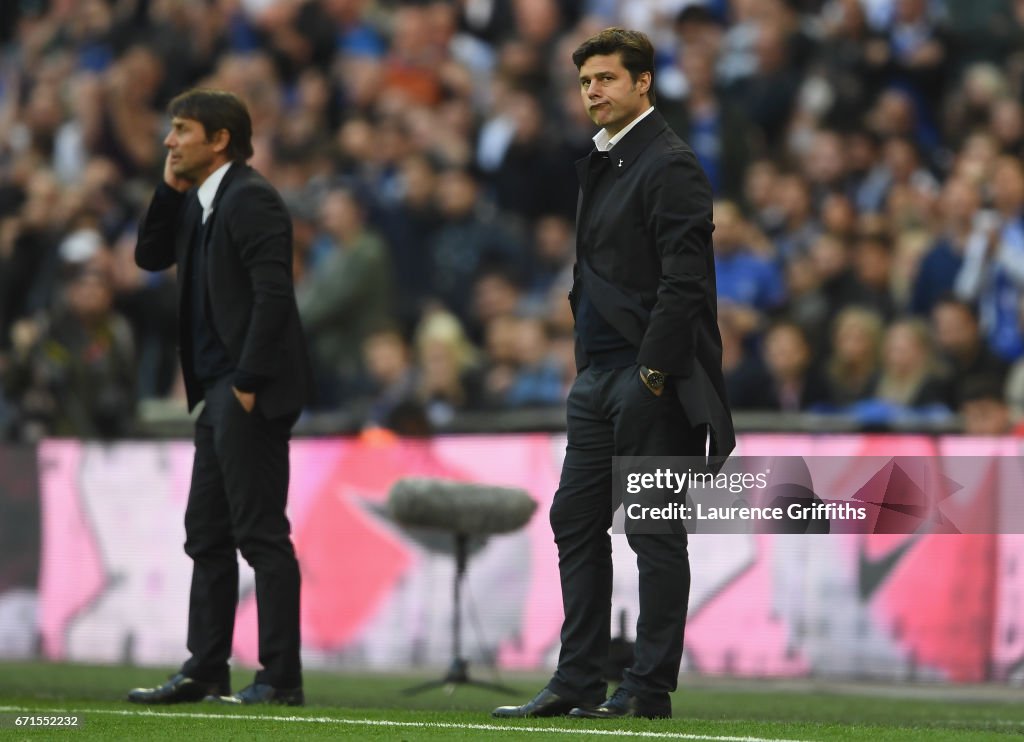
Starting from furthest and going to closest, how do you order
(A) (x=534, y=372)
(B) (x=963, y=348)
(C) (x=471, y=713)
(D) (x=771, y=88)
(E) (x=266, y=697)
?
(D) (x=771, y=88), (A) (x=534, y=372), (B) (x=963, y=348), (E) (x=266, y=697), (C) (x=471, y=713)

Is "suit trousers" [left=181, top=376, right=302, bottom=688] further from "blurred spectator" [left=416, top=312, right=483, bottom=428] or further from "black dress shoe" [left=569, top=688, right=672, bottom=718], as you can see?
"blurred spectator" [left=416, top=312, right=483, bottom=428]

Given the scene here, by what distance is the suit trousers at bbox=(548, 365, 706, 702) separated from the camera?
6.55 meters

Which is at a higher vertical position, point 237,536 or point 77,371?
point 77,371

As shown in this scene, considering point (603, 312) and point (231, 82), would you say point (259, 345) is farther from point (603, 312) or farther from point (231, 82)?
point (231, 82)

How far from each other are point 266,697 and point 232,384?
3.91ft

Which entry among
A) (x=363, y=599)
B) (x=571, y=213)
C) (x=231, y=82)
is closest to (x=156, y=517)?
(x=363, y=599)

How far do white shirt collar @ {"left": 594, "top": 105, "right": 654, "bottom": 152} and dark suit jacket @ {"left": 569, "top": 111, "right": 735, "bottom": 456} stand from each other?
0.02m

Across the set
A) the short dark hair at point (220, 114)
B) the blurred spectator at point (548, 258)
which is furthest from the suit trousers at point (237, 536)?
the blurred spectator at point (548, 258)

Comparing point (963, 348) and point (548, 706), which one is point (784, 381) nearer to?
point (963, 348)

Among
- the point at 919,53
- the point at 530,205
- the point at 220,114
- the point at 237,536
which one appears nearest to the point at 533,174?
the point at 530,205

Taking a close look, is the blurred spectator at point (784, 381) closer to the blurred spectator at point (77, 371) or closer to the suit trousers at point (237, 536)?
the blurred spectator at point (77, 371)

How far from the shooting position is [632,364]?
263 inches

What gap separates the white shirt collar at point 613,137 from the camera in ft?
22.5

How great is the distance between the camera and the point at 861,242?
41.4ft
